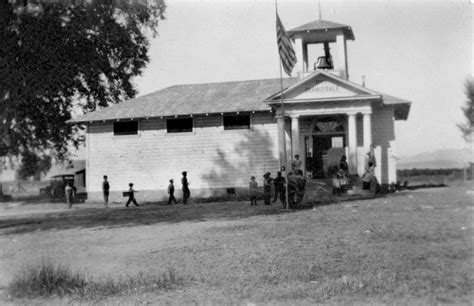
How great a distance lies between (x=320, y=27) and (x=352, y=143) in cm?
593

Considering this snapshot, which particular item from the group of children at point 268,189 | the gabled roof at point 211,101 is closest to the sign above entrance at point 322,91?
the gabled roof at point 211,101

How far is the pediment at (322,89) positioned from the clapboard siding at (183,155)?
2.43 meters

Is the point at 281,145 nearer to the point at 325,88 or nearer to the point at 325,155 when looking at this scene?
the point at 325,88

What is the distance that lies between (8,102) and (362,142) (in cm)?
2108

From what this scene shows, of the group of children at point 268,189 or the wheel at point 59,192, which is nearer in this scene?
the group of children at point 268,189

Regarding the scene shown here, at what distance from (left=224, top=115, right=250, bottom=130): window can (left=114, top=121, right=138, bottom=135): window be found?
523cm

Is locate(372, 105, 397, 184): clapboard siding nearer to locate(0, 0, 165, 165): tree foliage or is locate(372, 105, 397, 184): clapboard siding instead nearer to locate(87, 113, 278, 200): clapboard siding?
locate(87, 113, 278, 200): clapboard siding

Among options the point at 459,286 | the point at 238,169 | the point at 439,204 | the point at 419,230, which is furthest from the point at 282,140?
the point at 459,286

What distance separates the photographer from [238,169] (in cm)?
2581

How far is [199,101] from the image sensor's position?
2759 centimetres

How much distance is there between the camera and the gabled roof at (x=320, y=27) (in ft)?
78.9

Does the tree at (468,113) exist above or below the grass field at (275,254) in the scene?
above

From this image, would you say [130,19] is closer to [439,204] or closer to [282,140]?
[282,140]

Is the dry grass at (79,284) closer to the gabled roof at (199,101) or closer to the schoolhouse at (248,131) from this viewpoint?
the schoolhouse at (248,131)
